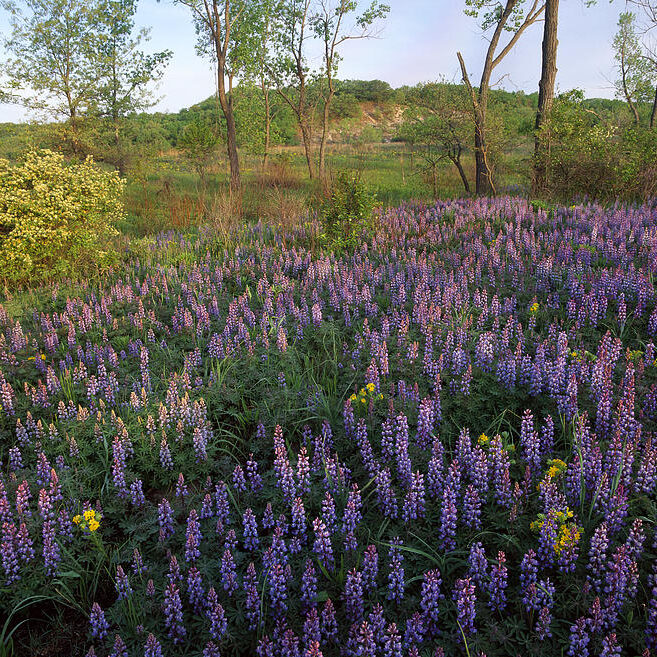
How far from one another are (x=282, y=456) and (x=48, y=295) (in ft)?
21.4

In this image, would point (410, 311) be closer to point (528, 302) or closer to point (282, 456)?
point (528, 302)

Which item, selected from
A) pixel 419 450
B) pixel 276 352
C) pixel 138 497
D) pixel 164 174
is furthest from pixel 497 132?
pixel 164 174

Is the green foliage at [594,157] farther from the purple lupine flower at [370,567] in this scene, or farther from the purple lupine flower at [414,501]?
the purple lupine flower at [370,567]

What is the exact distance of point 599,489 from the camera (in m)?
2.52

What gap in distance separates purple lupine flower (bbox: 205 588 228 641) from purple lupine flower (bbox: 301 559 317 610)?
395 millimetres

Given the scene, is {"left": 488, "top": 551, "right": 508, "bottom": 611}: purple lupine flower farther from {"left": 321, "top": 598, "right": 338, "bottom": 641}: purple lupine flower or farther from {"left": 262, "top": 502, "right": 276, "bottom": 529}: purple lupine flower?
{"left": 262, "top": 502, "right": 276, "bottom": 529}: purple lupine flower

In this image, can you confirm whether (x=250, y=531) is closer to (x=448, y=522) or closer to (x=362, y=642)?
(x=362, y=642)

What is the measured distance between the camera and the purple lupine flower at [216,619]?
2.13 meters

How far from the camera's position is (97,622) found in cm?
229

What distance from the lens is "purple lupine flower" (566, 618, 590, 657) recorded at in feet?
6.40

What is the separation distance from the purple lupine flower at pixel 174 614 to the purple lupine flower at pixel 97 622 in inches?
12.8

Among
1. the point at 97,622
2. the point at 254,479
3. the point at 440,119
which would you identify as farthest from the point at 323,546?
the point at 440,119

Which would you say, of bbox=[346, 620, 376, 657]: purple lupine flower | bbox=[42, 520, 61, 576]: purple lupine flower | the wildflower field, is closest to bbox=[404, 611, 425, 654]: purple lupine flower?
the wildflower field

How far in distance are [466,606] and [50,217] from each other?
862 cm
